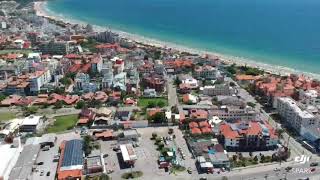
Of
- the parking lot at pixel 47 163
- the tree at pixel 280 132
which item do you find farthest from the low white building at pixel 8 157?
the tree at pixel 280 132

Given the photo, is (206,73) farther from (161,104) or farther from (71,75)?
(71,75)

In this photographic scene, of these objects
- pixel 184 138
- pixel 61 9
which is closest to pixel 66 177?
pixel 184 138

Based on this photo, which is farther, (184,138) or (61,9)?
(61,9)

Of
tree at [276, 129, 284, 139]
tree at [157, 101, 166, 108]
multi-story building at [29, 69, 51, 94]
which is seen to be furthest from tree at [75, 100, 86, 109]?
tree at [276, 129, 284, 139]

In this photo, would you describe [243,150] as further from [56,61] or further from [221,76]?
[56,61]

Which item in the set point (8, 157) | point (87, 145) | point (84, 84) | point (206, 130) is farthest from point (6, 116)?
point (206, 130)

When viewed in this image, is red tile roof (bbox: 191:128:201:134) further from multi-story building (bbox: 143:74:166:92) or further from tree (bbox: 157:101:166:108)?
multi-story building (bbox: 143:74:166:92)
